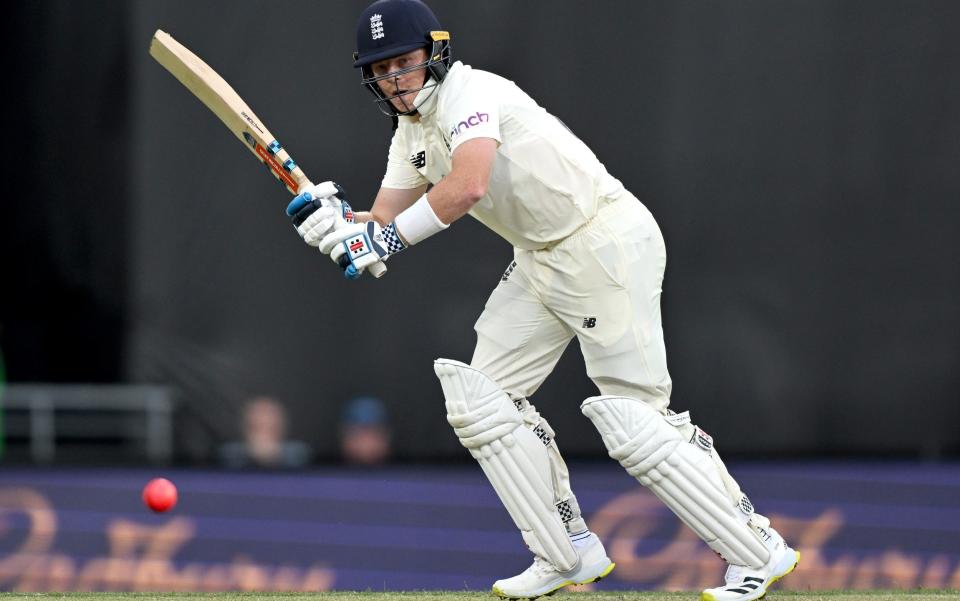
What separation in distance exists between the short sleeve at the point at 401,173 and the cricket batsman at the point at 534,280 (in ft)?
0.21

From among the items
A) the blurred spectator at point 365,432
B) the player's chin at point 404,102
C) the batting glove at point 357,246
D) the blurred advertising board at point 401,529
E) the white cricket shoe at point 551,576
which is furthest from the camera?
the blurred spectator at point 365,432

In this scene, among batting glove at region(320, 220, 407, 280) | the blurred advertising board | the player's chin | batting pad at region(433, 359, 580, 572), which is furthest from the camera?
the blurred advertising board

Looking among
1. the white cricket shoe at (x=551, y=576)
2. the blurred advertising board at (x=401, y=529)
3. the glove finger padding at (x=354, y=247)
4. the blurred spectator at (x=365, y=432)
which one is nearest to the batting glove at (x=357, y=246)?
the glove finger padding at (x=354, y=247)

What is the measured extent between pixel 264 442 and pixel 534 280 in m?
1.66

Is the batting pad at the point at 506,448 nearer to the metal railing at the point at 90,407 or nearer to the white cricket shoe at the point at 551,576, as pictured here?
the white cricket shoe at the point at 551,576

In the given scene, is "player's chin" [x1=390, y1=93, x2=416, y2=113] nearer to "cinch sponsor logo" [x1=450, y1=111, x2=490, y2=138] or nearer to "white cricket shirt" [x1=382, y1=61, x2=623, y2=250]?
"white cricket shirt" [x1=382, y1=61, x2=623, y2=250]

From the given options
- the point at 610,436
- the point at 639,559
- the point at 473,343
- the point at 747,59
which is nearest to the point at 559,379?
the point at 473,343

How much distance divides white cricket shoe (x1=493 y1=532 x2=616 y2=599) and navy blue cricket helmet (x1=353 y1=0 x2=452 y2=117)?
3.76 feet

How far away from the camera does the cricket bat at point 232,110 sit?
3.99 m

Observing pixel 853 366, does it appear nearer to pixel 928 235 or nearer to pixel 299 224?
pixel 928 235

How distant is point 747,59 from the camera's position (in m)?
5.41

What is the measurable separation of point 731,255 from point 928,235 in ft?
2.08

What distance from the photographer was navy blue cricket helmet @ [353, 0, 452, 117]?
3.80 meters

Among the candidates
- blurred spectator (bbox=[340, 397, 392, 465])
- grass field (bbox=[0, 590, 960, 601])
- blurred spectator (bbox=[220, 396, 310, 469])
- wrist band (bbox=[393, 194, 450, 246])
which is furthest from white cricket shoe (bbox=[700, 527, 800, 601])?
blurred spectator (bbox=[220, 396, 310, 469])
